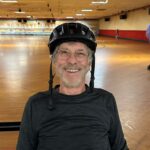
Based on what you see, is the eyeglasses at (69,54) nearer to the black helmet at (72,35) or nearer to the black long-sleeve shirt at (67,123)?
the black helmet at (72,35)

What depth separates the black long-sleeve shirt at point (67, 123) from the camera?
1.29 metres

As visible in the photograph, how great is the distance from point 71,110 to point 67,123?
0.06 m

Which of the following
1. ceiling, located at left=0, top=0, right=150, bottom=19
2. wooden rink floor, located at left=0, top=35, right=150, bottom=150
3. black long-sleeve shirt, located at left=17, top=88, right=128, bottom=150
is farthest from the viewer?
ceiling, located at left=0, top=0, right=150, bottom=19

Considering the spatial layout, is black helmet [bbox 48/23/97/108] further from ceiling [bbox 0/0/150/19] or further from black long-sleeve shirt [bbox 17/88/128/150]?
ceiling [bbox 0/0/150/19]

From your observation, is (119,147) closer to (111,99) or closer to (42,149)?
(111,99)

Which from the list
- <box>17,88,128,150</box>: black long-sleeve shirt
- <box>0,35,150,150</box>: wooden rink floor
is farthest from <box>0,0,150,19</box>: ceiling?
<box>17,88,128,150</box>: black long-sleeve shirt

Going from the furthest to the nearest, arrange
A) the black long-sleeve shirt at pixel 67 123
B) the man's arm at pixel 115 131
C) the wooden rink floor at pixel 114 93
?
the wooden rink floor at pixel 114 93
the man's arm at pixel 115 131
the black long-sleeve shirt at pixel 67 123

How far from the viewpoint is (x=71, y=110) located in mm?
1334

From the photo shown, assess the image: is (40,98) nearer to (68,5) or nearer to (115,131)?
(115,131)

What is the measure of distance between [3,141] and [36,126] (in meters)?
1.91

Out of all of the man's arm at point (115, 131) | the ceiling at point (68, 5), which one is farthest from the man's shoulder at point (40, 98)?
the ceiling at point (68, 5)

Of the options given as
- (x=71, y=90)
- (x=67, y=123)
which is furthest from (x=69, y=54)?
(x=67, y=123)

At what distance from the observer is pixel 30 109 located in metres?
1.35

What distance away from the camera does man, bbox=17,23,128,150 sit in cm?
130
